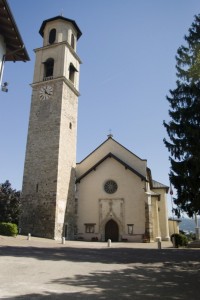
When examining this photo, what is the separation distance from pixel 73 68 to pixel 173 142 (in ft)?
70.1

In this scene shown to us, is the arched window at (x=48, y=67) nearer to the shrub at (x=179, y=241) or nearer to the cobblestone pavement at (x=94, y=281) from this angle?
the shrub at (x=179, y=241)

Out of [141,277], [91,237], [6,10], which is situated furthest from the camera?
[91,237]

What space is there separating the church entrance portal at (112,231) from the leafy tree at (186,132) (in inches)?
609

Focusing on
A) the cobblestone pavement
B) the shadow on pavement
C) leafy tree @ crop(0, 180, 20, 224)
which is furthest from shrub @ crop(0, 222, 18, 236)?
the shadow on pavement

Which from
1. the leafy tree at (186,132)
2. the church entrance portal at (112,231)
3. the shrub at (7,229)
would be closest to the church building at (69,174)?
the church entrance portal at (112,231)

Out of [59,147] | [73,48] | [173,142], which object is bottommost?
[173,142]

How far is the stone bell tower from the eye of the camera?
27.7 m

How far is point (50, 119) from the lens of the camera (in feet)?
101

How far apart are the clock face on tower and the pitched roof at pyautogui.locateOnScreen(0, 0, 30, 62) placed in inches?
862

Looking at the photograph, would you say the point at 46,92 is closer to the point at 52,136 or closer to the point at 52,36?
the point at 52,136

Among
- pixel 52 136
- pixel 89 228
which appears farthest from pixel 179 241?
pixel 52 136

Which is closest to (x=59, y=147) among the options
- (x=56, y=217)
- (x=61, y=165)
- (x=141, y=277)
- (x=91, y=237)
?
(x=61, y=165)

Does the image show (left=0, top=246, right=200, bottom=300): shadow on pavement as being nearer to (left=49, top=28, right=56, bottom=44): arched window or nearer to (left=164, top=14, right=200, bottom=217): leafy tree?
(left=164, top=14, right=200, bottom=217): leafy tree

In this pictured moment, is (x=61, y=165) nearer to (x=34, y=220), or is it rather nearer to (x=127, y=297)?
(x=34, y=220)
